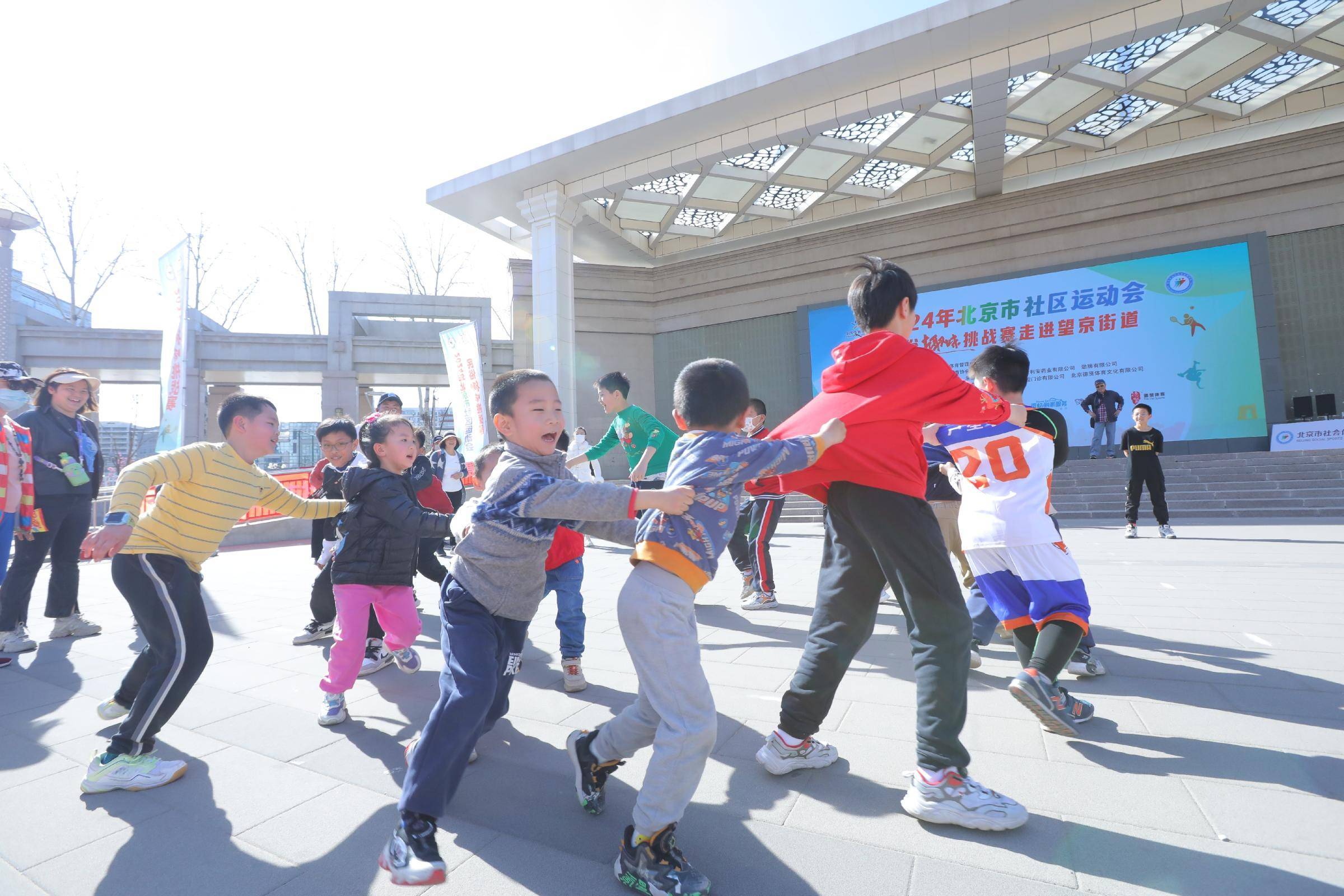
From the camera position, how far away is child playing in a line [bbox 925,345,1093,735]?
A: 8.55ft

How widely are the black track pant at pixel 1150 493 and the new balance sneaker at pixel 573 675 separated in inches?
308

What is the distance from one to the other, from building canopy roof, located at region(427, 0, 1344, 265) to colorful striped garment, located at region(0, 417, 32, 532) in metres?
11.1

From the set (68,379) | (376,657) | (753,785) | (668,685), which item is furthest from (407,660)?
(68,379)

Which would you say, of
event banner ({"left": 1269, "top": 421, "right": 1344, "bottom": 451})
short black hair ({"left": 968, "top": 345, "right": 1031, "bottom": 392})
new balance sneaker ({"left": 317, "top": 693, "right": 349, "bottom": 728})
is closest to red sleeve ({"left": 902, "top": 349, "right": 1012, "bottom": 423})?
short black hair ({"left": 968, "top": 345, "right": 1031, "bottom": 392})

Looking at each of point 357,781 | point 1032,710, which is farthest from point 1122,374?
point 357,781

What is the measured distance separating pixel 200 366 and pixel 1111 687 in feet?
80.8

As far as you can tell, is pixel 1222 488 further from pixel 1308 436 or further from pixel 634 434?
pixel 634 434

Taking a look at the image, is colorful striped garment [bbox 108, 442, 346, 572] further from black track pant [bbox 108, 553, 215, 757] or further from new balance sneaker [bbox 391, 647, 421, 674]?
new balance sneaker [bbox 391, 647, 421, 674]

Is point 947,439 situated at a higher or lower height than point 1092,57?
lower

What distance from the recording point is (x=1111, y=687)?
3.08m

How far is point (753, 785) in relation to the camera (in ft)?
7.35

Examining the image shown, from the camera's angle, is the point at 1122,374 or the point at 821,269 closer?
the point at 1122,374

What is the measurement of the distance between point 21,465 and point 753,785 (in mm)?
5064

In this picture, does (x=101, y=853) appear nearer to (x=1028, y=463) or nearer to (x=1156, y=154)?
(x=1028, y=463)
